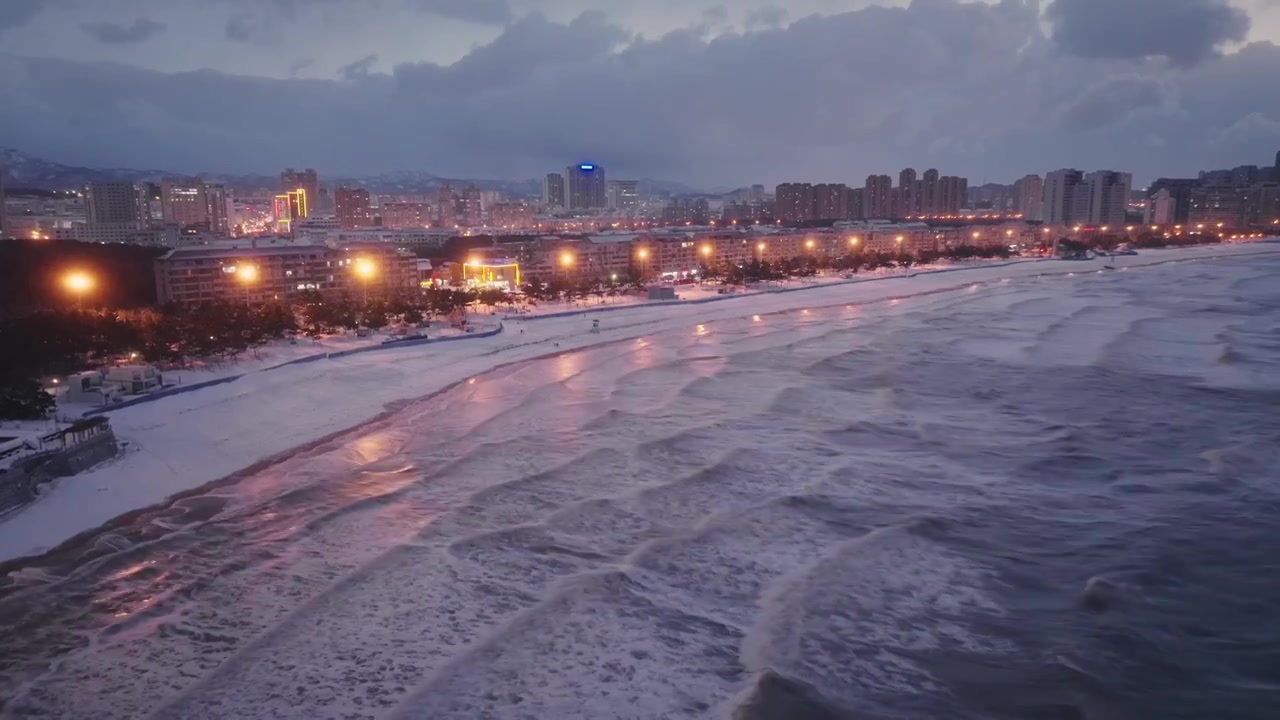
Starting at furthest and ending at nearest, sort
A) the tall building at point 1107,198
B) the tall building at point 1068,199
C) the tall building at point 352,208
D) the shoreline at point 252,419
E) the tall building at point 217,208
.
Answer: the tall building at point 1068,199 < the tall building at point 1107,198 < the tall building at point 352,208 < the tall building at point 217,208 < the shoreline at point 252,419

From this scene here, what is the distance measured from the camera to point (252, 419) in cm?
1257

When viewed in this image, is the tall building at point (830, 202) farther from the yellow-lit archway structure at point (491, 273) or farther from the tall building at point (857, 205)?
the yellow-lit archway structure at point (491, 273)

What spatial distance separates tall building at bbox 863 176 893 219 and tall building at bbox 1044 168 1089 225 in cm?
2049

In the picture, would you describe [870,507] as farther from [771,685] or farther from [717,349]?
[717,349]

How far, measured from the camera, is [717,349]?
19.1 metres

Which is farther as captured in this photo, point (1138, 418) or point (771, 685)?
point (1138, 418)

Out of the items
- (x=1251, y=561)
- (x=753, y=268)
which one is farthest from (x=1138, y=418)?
(x=753, y=268)

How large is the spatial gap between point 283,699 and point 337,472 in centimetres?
490

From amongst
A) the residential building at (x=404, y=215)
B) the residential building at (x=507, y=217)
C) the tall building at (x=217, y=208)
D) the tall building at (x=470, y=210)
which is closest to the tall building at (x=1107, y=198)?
the residential building at (x=507, y=217)

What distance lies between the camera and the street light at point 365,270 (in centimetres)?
3428

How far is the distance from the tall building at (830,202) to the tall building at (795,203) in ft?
2.37

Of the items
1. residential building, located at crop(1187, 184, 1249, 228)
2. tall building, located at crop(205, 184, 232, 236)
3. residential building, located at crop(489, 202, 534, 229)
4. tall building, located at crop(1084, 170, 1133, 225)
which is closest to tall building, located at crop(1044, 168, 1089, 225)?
tall building, located at crop(1084, 170, 1133, 225)

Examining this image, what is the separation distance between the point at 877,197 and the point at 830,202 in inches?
348

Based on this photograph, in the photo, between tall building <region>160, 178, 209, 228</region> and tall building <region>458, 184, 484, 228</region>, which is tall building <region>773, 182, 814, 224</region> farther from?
tall building <region>160, 178, 209, 228</region>
